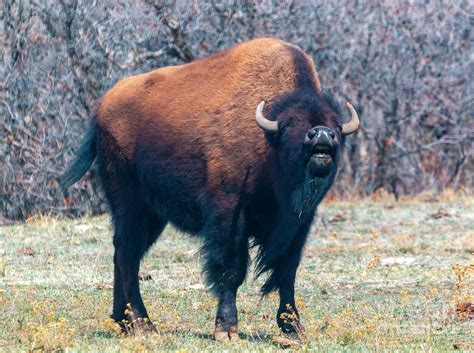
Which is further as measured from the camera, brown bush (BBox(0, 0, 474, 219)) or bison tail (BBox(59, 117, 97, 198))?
brown bush (BBox(0, 0, 474, 219))

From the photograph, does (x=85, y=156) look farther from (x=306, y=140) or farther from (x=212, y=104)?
(x=306, y=140)

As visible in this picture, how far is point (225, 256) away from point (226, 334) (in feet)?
2.05

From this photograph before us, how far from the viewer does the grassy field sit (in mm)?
8414

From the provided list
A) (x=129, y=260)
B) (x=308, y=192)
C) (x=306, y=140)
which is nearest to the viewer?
(x=306, y=140)

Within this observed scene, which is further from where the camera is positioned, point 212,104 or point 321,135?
point 212,104

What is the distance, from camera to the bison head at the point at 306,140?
850cm

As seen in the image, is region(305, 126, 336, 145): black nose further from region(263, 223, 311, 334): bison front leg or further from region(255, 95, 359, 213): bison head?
region(263, 223, 311, 334): bison front leg

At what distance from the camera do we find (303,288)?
11648mm

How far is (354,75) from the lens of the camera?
19.9 metres

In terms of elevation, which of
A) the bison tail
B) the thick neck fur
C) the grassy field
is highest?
the thick neck fur

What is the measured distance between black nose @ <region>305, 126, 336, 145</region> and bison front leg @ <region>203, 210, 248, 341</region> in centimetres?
93

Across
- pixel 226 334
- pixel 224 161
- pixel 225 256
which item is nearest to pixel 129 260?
pixel 225 256

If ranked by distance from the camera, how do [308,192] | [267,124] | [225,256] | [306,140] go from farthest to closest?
[225,256]
[267,124]
[308,192]
[306,140]

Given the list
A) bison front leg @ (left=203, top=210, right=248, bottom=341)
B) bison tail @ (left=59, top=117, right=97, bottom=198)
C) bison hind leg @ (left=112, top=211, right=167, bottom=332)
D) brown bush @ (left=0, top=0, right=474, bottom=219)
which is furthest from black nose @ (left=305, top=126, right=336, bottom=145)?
brown bush @ (left=0, top=0, right=474, bottom=219)
